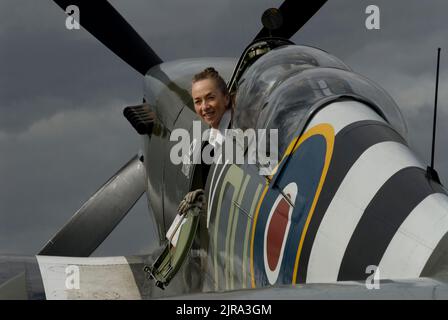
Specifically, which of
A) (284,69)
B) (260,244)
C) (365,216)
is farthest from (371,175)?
(284,69)

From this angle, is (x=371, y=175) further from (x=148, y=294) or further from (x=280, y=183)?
(x=148, y=294)

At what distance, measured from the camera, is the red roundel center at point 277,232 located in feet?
13.9

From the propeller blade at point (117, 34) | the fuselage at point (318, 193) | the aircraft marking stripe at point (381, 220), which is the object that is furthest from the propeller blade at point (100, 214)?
the aircraft marking stripe at point (381, 220)

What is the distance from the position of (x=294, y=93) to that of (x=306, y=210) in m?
1.13

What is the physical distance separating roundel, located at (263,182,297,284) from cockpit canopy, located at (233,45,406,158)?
1.32ft

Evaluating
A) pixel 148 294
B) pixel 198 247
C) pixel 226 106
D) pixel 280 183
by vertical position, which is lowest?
pixel 148 294

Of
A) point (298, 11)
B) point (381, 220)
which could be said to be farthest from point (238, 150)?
point (298, 11)

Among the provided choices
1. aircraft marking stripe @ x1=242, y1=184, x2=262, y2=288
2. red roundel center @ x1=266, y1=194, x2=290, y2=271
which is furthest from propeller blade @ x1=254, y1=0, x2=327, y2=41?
red roundel center @ x1=266, y1=194, x2=290, y2=271

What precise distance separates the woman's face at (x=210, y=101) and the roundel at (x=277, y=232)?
6.12ft

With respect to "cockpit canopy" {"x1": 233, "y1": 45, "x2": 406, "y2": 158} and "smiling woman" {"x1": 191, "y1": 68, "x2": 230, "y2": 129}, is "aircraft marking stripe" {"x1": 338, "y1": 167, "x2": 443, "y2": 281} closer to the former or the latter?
"cockpit canopy" {"x1": 233, "y1": 45, "x2": 406, "y2": 158}

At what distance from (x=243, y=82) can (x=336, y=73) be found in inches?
38.8

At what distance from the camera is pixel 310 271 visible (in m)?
3.89

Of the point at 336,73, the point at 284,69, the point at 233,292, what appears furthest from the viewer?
the point at 284,69

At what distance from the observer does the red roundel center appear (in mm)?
4242
